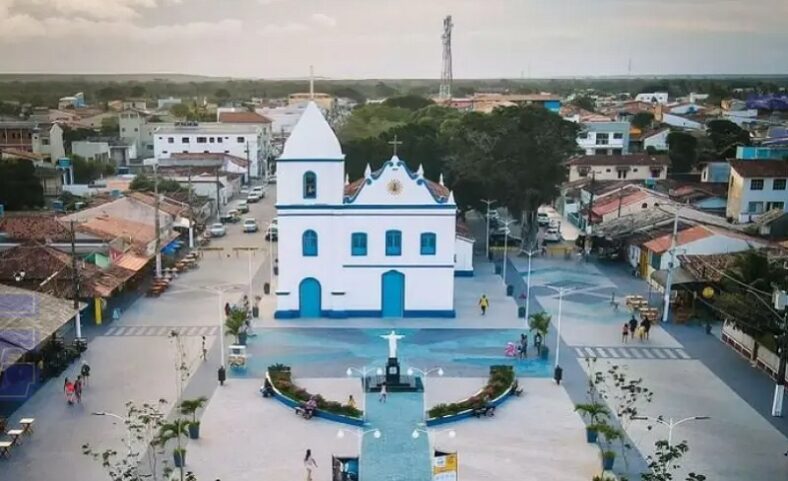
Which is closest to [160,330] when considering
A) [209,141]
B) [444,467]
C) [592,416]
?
[444,467]

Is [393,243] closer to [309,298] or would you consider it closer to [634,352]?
[309,298]

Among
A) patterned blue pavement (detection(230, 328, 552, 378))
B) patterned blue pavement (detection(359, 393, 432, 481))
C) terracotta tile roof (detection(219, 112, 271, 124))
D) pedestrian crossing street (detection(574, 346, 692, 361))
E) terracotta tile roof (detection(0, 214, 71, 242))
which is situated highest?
terracotta tile roof (detection(219, 112, 271, 124))

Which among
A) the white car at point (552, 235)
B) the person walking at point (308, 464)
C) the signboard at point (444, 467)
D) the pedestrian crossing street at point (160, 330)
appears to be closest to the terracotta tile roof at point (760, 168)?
the white car at point (552, 235)

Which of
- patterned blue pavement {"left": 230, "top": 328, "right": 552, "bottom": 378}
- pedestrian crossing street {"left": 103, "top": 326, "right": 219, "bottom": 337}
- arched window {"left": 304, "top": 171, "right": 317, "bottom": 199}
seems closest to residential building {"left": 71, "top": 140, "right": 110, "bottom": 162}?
pedestrian crossing street {"left": 103, "top": 326, "right": 219, "bottom": 337}

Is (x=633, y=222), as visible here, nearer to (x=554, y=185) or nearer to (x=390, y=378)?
(x=554, y=185)

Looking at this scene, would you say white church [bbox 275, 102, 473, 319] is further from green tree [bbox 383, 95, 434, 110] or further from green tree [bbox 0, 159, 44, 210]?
green tree [bbox 383, 95, 434, 110]

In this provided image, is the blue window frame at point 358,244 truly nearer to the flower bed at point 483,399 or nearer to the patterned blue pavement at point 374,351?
the patterned blue pavement at point 374,351
